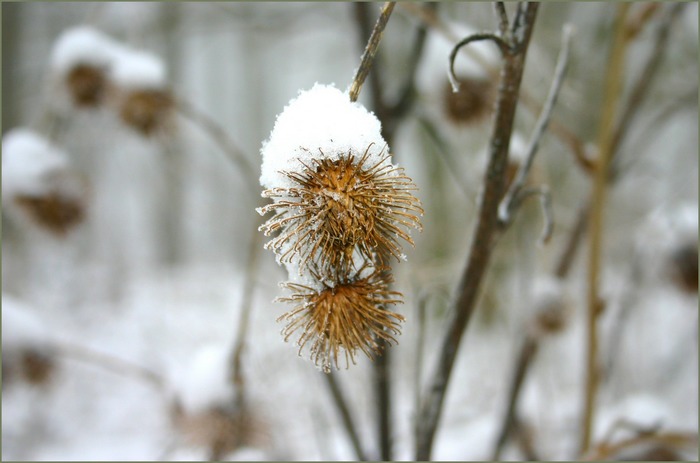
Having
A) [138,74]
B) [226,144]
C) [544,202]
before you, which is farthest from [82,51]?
[544,202]

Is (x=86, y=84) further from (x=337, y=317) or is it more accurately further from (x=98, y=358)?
(x=337, y=317)

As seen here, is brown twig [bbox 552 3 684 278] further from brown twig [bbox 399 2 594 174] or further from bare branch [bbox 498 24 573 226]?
bare branch [bbox 498 24 573 226]

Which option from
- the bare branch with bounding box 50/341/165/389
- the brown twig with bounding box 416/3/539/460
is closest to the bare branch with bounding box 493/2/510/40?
the brown twig with bounding box 416/3/539/460

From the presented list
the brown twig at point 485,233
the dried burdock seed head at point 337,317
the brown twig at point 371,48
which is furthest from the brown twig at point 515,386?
the brown twig at point 371,48

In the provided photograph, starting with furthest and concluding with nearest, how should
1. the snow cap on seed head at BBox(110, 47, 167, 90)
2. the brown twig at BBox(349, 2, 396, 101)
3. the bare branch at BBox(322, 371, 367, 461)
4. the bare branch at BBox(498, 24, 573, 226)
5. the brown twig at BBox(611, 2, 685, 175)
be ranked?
the snow cap on seed head at BBox(110, 47, 167, 90) → the brown twig at BBox(611, 2, 685, 175) → the bare branch at BBox(322, 371, 367, 461) → the bare branch at BBox(498, 24, 573, 226) → the brown twig at BBox(349, 2, 396, 101)

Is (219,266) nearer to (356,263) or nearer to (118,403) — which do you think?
(118,403)

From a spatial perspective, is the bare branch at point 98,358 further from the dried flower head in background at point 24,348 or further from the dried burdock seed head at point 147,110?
the dried burdock seed head at point 147,110
